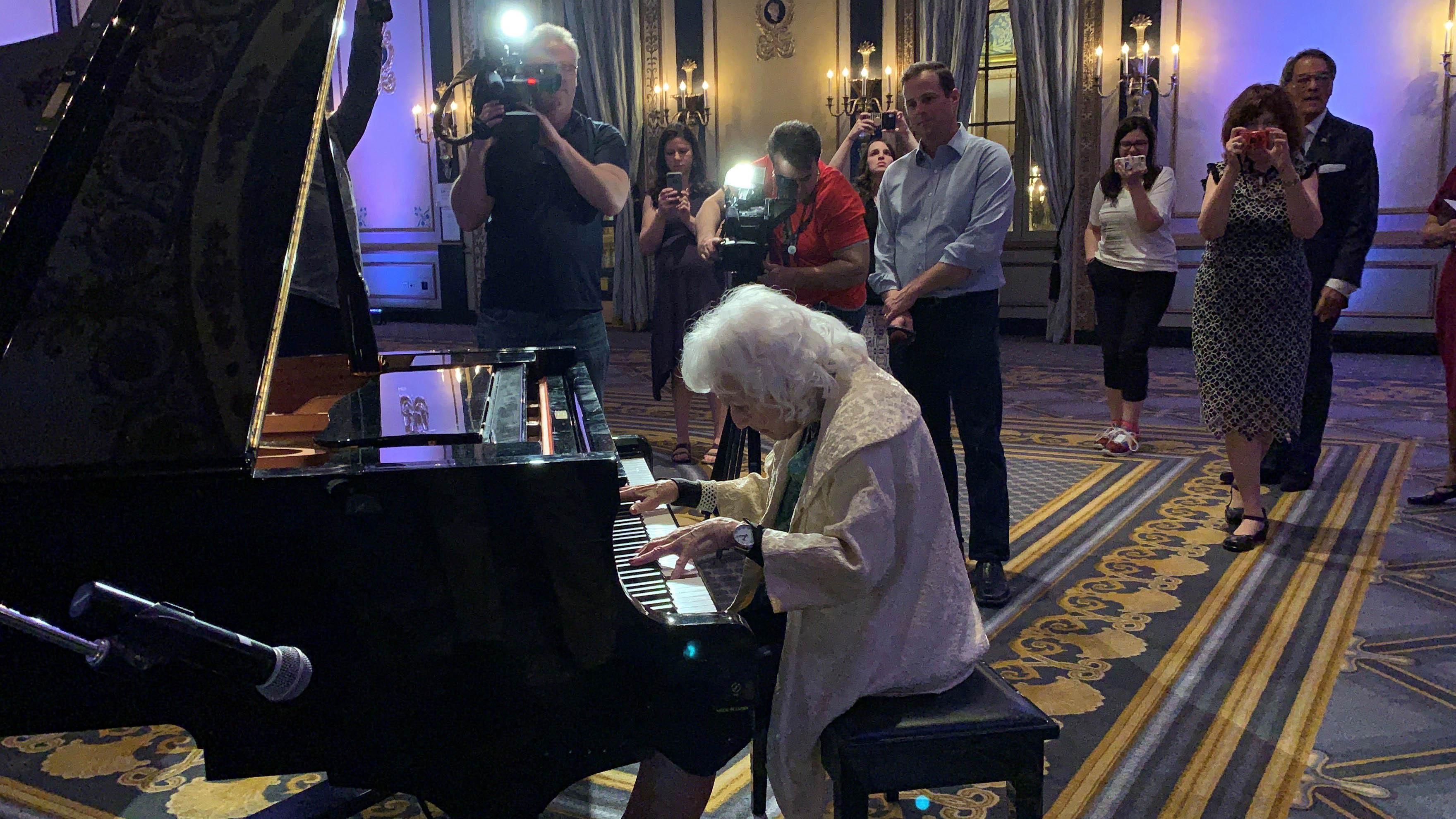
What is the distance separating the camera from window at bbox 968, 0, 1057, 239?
969 cm

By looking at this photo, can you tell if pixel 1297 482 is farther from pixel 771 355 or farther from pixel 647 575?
pixel 647 575

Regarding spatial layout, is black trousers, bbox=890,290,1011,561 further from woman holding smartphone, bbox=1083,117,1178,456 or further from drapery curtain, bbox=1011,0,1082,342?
drapery curtain, bbox=1011,0,1082,342

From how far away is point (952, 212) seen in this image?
3262 mm

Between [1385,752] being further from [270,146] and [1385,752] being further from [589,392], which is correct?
[270,146]

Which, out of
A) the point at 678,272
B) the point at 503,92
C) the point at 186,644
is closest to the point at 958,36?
the point at 678,272

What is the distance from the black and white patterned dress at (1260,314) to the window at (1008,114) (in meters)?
6.15

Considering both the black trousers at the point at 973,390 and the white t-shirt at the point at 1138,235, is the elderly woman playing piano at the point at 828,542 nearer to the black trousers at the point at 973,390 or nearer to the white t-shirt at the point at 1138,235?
the black trousers at the point at 973,390

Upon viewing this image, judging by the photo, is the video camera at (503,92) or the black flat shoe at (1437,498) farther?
the black flat shoe at (1437,498)

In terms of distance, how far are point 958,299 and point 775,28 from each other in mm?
7836

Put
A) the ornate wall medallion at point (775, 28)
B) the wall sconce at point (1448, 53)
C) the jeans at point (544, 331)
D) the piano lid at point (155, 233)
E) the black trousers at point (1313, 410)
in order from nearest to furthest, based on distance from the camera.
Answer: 1. the piano lid at point (155, 233)
2. the jeans at point (544, 331)
3. the black trousers at point (1313, 410)
4. the wall sconce at point (1448, 53)
5. the ornate wall medallion at point (775, 28)

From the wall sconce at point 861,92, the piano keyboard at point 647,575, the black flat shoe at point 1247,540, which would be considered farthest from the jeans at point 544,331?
the wall sconce at point 861,92

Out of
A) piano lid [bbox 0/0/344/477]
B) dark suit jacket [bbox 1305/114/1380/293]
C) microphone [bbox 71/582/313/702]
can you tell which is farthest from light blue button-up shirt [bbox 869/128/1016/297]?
microphone [bbox 71/582/313/702]

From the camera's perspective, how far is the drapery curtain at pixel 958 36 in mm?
9492

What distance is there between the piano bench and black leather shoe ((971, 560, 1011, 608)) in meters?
1.73
